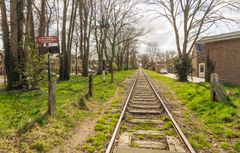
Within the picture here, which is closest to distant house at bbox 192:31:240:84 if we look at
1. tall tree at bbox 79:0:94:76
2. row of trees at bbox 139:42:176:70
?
tall tree at bbox 79:0:94:76

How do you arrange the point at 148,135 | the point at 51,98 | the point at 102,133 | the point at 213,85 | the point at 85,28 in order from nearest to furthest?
1. the point at 148,135
2. the point at 102,133
3. the point at 51,98
4. the point at 213,85
5. the point at 85,28

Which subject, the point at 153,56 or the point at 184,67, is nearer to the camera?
the point at 184,67

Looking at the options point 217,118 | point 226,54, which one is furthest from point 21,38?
point 226,54

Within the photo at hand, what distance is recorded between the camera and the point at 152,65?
116m

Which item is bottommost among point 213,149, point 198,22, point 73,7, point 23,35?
point 213,149

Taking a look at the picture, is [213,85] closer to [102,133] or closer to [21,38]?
[102,133]

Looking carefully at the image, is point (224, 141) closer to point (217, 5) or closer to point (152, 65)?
point (217, 5)

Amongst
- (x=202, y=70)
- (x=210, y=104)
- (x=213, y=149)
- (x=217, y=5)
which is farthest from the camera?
(x=202, y=70)

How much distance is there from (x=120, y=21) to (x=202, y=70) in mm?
14660

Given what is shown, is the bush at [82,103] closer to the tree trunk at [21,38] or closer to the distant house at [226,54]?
the tree trunk at [21,38]

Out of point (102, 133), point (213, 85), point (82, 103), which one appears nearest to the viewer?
point (102, 133)

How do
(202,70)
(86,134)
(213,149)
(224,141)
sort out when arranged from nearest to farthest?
(213,149) → (224,141) → (86,134) → (202,70)

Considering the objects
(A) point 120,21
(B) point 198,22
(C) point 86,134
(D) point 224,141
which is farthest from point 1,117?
(A) point 120,21

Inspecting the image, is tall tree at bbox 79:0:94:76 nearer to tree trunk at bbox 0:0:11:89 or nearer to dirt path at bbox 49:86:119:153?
tree trunk at bbox 0:0:11:89
